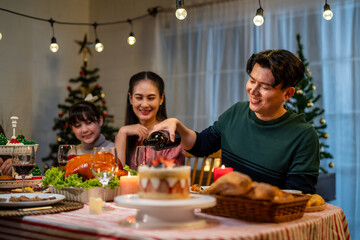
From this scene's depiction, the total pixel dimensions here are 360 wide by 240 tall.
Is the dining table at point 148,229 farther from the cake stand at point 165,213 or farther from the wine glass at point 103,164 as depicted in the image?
the wine glass at point 103,164

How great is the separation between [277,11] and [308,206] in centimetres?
366

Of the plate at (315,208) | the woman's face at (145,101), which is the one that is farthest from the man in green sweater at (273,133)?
the woman's face at (145,101)

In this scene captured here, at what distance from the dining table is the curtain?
2.97m

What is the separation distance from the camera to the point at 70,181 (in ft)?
5.11

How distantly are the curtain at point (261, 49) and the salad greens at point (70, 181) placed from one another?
318cm

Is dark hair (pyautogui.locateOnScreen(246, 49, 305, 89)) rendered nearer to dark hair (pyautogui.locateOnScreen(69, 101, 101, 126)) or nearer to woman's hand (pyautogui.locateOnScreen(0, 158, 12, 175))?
woman's hand (pyautogui.locateOnScreen(0, 158, 12, 175))

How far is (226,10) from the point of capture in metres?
4.95

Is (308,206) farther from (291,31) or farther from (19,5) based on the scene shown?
(19,5)

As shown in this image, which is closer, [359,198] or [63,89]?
[359,198]

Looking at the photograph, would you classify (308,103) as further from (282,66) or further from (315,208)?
(315,208)

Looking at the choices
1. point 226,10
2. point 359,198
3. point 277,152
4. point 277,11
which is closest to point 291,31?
point 277,11

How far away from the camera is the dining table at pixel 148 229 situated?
3.32 ft

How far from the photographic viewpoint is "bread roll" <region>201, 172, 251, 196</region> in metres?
1.15

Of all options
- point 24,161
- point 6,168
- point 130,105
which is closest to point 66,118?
point 130,105
